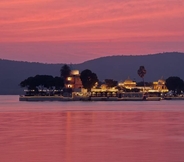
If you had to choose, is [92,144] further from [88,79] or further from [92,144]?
[88,79]

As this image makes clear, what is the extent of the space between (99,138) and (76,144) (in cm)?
405

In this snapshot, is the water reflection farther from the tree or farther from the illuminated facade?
the illuminated facade

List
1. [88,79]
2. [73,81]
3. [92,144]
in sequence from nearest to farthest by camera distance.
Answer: [92,144]
[88,79]
[73,81]

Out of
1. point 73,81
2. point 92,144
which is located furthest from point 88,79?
point 92,144

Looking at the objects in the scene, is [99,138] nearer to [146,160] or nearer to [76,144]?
[76,144]

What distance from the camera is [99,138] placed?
4047 cm

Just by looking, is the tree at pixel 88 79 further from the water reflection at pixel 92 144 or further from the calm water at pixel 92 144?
the calm water at pixel 92 144

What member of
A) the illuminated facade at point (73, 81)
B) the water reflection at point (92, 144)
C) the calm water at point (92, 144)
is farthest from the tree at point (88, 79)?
the calm water at point (92, 144)

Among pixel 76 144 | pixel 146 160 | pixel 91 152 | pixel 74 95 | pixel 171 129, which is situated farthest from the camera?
pixel 74 95

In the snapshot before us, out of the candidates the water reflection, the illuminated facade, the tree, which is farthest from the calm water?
the illuminated facade

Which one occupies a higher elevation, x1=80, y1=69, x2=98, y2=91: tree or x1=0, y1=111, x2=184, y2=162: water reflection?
x1=80, y1=69, x2=98, y2=91: tree

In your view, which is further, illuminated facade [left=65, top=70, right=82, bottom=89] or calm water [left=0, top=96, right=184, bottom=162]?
illuminated facade [left=65, top=70, right=82, bottom=89]

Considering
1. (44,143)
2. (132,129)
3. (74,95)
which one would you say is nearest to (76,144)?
(44,143)

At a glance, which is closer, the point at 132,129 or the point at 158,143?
the point at 158,143
